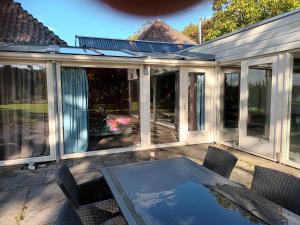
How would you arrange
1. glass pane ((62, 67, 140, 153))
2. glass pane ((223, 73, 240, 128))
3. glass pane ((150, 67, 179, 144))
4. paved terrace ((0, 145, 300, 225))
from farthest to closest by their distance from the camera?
glass pane ((150, 67, 179, 144)) → glass pane ((223, 73, 240, 128)) → glass pane ((62, 67, 140, 153)) → paved terrace ((0, 145, 300, 225))

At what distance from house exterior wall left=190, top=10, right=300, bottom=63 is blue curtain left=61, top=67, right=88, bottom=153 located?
3.70 meters

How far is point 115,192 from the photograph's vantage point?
1938mm

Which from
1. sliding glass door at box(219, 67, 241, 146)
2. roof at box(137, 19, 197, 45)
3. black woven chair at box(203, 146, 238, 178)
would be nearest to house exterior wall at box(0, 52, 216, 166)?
sliding glass door at box(219, 67, 241, 146)

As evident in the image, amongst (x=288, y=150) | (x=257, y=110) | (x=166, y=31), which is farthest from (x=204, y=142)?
(x=166, y=31)

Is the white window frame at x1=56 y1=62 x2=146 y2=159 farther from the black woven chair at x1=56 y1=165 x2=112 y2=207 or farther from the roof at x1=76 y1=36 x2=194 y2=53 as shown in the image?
the roof at x1=76 y1=36 x2=194 y2=53

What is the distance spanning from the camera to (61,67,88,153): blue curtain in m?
5.42

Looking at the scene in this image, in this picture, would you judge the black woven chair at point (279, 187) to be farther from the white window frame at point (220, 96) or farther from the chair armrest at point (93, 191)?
the white window frame at point (220, 96)

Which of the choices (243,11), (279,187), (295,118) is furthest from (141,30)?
(279,187)

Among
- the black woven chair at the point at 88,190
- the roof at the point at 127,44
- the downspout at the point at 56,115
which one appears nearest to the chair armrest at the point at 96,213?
the black woven chair at the point at 88,190

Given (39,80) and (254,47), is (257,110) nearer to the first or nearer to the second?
(254,47)

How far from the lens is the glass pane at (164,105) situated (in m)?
6.90

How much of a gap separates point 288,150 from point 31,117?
5.34m

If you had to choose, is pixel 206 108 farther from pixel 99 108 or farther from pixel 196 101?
pixel 99 108

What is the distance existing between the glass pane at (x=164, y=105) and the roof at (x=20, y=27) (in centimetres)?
442
